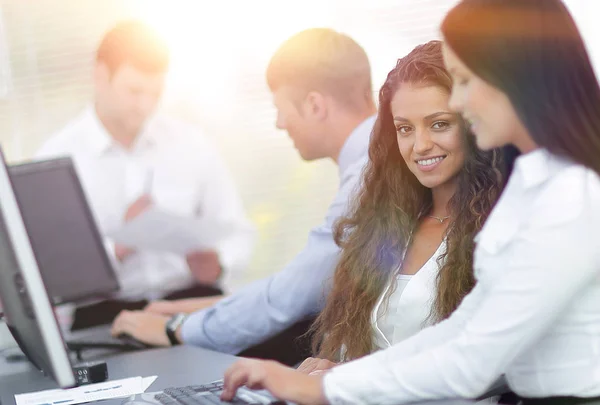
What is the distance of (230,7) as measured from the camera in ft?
16.2

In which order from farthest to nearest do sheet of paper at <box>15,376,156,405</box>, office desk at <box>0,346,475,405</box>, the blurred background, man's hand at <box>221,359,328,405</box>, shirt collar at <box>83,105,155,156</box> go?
the blurred background
shirt collar at <box>83,105,155,156</box>
office desk at <box>0,346,475,405</box>
sheet of paper at <box>15,376,156,405</box>
man's hand at <box>221,359,328,405</box>

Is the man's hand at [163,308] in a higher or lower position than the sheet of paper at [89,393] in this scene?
lower

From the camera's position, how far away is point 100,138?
177 inches

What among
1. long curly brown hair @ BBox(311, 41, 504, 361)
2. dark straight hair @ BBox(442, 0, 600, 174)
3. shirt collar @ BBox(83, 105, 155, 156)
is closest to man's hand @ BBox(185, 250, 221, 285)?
shirt collar @ BBox(83, 105, 155, 156)

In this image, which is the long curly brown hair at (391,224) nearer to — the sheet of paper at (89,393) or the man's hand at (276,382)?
the sheet of paper at (89,393)

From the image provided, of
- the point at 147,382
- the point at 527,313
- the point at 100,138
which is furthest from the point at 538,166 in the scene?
the point at 100,138

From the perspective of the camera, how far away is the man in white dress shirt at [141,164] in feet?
14.2

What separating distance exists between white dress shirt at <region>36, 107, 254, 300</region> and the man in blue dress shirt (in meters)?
1.36

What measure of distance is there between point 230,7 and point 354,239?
3083 millimetres

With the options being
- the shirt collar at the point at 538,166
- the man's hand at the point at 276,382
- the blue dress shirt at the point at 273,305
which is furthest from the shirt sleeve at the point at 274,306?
the shirt collar at the point at 538,166

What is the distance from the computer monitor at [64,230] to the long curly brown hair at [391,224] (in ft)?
2.29

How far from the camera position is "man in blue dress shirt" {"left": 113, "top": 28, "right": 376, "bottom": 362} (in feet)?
8.16

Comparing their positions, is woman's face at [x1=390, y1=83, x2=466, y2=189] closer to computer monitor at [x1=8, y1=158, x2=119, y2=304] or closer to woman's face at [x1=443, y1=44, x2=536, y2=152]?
woman's face at [x1=443, y1=44, x2=536, y2=152]

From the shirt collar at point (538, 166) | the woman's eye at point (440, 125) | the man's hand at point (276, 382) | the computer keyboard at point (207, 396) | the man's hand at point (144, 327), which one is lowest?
the man's hand at point (144, 327)
